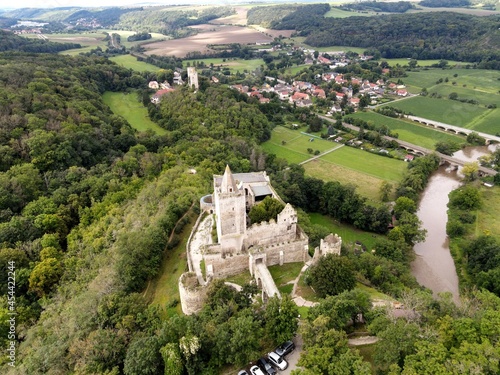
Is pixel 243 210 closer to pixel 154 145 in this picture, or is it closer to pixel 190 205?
pixel 190 205

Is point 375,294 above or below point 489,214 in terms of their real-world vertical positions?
above

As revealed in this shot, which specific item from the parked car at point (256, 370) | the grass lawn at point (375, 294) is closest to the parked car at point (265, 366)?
the parked car at point (256, 370)

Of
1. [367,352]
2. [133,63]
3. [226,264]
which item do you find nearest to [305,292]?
[226,264]

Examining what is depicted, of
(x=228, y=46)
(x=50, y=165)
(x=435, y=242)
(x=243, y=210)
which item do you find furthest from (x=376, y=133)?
(x=228, y=46)

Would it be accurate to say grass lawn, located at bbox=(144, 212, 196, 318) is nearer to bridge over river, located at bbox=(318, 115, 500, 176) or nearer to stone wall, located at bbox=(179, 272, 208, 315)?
stone wall, located at bbox=(179, 272, 208, 315)

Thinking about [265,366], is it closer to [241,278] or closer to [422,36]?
[241,278]

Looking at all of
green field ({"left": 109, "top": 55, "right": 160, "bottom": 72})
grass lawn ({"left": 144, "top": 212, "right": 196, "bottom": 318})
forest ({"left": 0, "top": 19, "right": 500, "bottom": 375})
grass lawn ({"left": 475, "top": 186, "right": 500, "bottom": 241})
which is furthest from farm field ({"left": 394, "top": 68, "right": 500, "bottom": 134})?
green field ({"left": 109, "top": 55, "right": 160, "bottom": 72})
